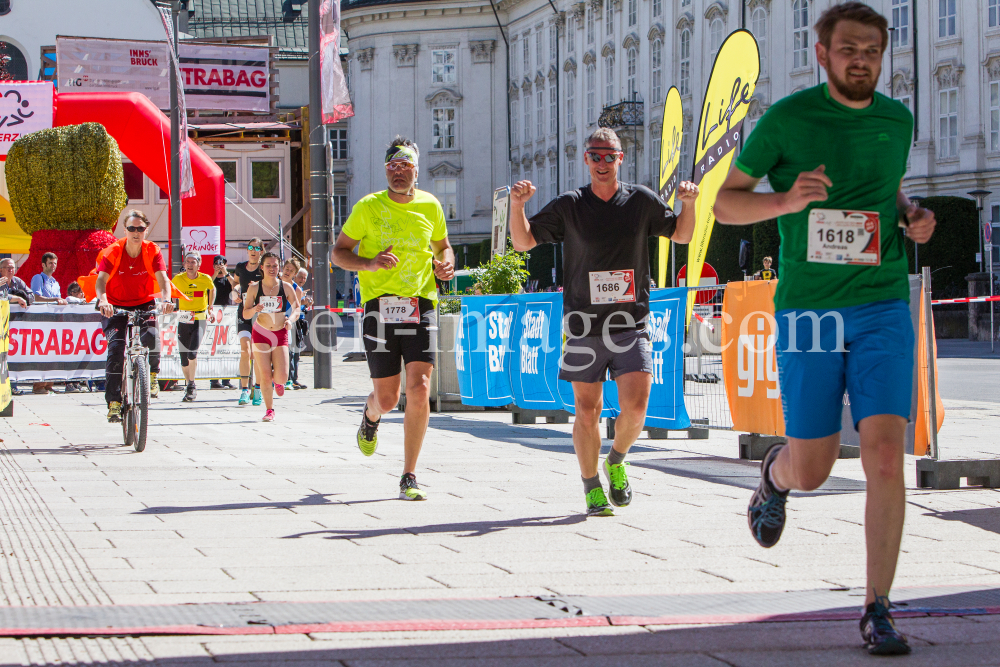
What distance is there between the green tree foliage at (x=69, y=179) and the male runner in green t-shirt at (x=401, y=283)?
66.0ft

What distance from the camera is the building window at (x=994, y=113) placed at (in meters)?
39.6

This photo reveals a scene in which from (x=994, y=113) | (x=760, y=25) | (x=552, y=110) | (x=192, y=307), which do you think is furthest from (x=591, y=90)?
(x=192, y=307)

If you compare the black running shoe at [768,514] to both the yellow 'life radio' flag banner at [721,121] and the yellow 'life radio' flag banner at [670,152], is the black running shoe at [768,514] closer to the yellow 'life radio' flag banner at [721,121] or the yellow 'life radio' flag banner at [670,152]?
the yellow 'life radio' flag banner at [721,121]

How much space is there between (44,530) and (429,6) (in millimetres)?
74117

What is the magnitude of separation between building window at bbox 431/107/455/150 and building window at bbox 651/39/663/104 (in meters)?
22.9

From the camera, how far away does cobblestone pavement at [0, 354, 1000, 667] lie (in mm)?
3854

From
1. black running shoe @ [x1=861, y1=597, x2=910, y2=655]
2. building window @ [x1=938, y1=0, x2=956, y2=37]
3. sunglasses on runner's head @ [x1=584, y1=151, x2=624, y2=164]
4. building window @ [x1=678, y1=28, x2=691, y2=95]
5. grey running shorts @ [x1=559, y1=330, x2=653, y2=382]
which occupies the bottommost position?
black running shoe @ [x1=861, y1=597, x2=910, y2=655]

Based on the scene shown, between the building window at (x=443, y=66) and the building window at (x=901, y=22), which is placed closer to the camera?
the building window at (x=901, y=22)

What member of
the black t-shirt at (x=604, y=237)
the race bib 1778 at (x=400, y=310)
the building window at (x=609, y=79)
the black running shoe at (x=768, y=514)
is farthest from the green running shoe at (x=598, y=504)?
the building window at (x=609, y=79)

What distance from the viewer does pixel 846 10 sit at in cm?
418

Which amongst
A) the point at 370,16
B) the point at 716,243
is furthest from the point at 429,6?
the point at 716,243

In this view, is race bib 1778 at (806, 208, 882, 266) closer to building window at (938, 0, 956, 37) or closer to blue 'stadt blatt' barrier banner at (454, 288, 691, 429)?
blue 'stadt blatt' barrier banner at (454, 288, 691, 429)

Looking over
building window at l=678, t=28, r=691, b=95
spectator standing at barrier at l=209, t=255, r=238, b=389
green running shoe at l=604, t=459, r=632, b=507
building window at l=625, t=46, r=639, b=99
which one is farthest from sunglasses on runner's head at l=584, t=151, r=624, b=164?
building window at l=625, t=46, r=639, b=99

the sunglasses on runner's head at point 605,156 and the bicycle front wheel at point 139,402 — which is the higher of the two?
the sunglasses on runner's head at point 605,156
